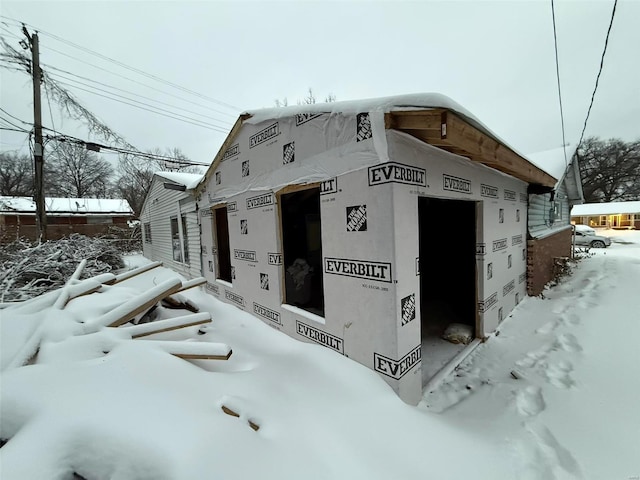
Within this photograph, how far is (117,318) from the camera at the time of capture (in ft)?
8.87

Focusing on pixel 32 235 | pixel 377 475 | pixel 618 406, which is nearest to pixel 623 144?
pixel 618 406

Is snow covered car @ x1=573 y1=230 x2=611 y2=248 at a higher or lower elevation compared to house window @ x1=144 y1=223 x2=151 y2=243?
lower

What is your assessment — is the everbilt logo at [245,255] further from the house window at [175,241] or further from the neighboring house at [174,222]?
the house window at [175,241]

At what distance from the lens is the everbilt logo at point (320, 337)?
2.89m

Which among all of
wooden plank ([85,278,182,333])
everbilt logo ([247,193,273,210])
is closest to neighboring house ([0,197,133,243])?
everbilt logo ([247,193,273,210])

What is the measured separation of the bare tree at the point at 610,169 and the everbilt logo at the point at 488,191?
37.2 metres

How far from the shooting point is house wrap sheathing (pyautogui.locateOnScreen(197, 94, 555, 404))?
2.35 meters

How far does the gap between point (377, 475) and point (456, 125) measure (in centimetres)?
260

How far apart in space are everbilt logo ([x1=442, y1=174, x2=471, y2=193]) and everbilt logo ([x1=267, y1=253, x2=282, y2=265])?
7.91 ft

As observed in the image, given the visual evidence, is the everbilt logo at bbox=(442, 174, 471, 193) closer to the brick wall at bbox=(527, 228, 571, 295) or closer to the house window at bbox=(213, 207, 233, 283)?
the brick wall at bbox=(527, 228, 571, 295)

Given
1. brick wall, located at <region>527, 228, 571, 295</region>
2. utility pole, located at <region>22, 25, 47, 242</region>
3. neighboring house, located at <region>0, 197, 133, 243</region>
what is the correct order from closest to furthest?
brick wall, located at <region>527, 228, 571, 295</region> < utility pole, located at <region>22, 25, 47, 242</region> < neighboring house, located at <region>0, 197, 133, 243</region>

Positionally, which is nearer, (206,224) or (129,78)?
(206,224)

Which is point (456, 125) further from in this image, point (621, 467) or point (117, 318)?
point (117, 318)

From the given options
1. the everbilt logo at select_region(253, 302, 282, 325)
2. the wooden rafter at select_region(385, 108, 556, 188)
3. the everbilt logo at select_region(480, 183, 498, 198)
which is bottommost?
the everbilt logo at select_region(253, 302, 282, 325)
